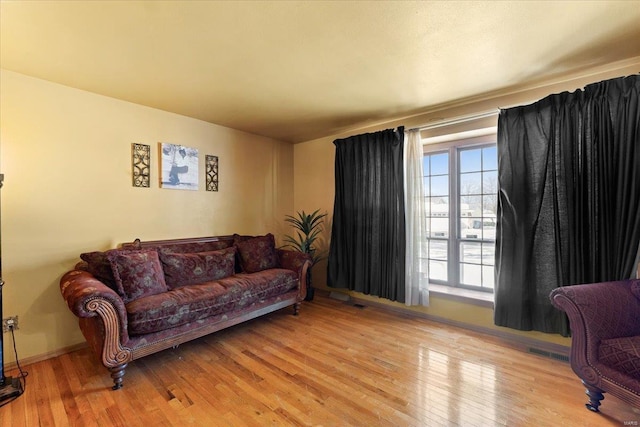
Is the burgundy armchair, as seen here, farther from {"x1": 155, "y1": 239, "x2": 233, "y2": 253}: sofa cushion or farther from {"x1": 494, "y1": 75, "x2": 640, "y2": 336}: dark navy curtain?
{"x1": 155, "y1": 239, "x2": 233, "y2": 253}: sofa cushion

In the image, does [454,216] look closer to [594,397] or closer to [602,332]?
[602,332]

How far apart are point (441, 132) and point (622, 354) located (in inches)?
91.6

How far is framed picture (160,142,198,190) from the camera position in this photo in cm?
308

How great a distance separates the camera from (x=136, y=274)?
91.6 inches

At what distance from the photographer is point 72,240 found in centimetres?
249

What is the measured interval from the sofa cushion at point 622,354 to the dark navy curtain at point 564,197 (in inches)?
26.4

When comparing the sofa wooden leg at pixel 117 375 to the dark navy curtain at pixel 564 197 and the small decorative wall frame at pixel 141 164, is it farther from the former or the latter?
the dark navy curtain at pixel 564 197

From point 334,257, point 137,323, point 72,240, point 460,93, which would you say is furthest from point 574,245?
point 72,240

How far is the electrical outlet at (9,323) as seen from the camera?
2.15 meters

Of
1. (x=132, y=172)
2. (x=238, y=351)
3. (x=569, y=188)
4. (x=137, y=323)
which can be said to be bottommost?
(x=238, y=351)

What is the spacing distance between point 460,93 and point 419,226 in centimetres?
142

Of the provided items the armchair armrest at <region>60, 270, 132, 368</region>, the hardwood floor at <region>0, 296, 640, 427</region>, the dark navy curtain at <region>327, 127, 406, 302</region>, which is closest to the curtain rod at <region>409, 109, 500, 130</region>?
the dark navy curtain at <region>327, 127, 406, 302</region>

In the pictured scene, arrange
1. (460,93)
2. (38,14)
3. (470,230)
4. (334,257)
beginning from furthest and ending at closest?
(334,257), (470,230), (460,93), (38,14)

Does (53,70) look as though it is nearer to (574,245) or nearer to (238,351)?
(238,351)
